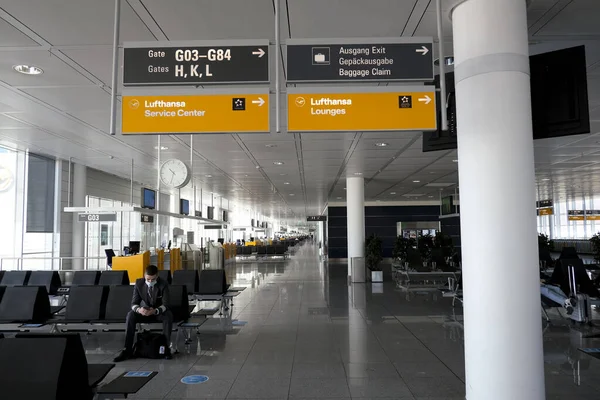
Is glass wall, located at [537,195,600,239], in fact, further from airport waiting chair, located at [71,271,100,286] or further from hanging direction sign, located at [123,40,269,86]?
hanging direction sign, located at [123,40,269,86]

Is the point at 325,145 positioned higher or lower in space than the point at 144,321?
higher

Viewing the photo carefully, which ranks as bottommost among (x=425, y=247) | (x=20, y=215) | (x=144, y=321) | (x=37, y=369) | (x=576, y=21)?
(x=144, y=321)

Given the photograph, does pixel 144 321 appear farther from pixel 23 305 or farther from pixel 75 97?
pixel 75 97

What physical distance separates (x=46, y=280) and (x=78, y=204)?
6932 mm

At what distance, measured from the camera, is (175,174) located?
1064 centimetres

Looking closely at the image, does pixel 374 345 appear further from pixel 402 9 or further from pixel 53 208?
pixel 53 208

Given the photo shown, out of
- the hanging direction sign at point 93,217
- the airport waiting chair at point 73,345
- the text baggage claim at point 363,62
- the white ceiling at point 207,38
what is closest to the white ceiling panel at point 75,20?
the white ceiling at point 207,38

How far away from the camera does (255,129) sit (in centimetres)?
405

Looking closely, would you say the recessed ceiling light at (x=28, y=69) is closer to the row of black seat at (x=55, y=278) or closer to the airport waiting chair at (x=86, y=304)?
the airport waiting chair at (x=86, y=304)

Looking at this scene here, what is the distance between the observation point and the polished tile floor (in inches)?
196

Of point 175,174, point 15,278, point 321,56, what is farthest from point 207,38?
point 15,278

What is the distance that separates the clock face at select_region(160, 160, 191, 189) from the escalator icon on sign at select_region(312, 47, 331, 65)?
7.07m

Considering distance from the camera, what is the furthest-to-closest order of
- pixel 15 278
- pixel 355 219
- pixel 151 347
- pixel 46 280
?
pixel 355 219, pixel 46 280, pixel 15 278, pixel 151 347

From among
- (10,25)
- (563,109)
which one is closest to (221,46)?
(10,25)
